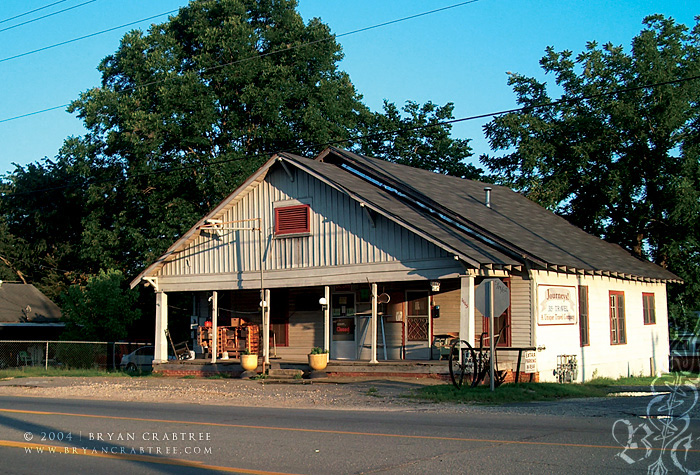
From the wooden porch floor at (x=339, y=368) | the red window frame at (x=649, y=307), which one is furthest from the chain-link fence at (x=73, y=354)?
the red window frame at (x=649, y=307)

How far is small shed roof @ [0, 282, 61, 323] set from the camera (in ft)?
137

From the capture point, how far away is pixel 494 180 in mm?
38812

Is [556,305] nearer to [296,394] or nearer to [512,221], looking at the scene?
[512,221]

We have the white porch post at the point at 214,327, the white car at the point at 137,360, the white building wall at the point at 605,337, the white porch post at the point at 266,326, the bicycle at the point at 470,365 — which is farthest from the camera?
the white car at the point at 137,360

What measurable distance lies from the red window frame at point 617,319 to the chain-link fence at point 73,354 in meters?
19.7

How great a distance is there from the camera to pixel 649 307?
96.6 ft

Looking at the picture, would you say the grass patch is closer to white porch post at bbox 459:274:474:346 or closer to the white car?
white porch post at bbox 459:274:474:346

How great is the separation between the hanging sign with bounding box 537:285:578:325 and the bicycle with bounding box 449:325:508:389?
200 cm

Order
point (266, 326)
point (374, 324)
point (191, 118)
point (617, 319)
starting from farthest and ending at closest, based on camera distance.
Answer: point (191, 118), point (617, 319), point (266, 326), point (374, 324)

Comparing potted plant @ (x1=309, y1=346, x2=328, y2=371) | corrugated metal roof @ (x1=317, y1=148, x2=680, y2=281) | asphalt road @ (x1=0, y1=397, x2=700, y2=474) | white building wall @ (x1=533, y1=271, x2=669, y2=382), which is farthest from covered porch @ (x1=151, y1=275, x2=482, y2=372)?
asphalt road @ (x1=0, y1=397, x2=700, y2=474)

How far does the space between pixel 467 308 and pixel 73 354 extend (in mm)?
19455

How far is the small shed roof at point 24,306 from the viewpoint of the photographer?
41678mm

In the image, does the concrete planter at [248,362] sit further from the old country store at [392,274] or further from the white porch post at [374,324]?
the white porch post at [374,324]

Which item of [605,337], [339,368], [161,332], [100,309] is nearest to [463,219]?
[339,368]
